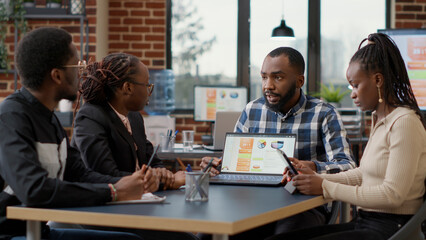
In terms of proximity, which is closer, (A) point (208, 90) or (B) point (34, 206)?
(B) point (34, 206)

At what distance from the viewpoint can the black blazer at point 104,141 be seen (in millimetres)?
1838

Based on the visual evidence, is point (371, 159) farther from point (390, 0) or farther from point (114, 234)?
point (390, 0)

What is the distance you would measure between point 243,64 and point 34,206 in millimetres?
4395

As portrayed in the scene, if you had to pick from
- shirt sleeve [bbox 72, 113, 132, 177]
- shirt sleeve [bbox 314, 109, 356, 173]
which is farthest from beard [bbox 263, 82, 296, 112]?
shirt sleeve [bbox 72, 113, 132, 177]

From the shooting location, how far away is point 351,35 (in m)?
5.70

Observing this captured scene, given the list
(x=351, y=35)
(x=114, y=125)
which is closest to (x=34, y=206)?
(x=114, y=125)

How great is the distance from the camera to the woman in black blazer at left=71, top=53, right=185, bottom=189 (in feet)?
6.04

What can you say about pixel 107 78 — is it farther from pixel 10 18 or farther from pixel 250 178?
pixel 10 18

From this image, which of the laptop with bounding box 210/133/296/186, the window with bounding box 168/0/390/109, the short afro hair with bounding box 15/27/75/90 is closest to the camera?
the short afro hair with bounding box 15/27/75/90

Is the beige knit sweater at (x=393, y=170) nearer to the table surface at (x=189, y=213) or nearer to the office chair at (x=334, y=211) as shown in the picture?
the table surface at (x=189, y=213)

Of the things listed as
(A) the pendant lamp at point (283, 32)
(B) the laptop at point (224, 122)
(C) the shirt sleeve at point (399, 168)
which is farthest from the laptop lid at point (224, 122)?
(C) the shirt sleeve at point (399, 168)

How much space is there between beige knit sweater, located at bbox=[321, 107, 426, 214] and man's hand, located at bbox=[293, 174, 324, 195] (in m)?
0.02

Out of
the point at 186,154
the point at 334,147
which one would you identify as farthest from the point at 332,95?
the point at 334,147

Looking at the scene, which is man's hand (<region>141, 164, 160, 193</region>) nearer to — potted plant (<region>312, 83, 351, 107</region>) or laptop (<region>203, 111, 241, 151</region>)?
laptop (<region>203, 111, 241, 151</region>)
